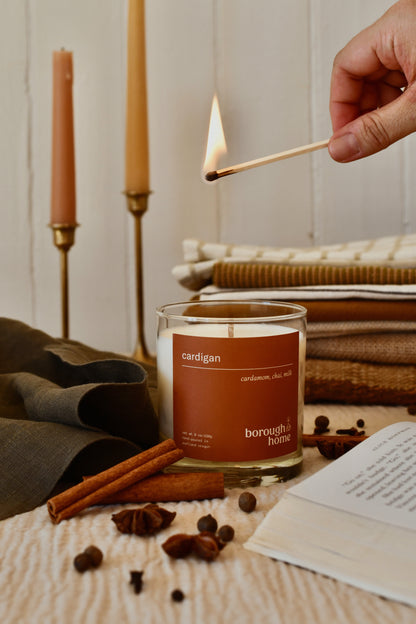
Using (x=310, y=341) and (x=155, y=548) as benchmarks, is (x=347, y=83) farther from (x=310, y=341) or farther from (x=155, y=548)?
(x=155, y=548)

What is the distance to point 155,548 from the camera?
0.42m

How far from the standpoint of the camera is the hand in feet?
2.04

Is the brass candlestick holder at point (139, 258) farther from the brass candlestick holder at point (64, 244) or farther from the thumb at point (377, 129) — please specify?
the thumb at point (377, 129)

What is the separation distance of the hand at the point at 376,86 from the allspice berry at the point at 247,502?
343 mm

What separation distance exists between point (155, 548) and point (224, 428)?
12 cm

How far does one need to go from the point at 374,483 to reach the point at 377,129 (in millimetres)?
335

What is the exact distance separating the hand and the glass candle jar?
20cm

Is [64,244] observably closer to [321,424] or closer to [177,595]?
[321,424]

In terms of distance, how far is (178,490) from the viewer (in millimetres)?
496

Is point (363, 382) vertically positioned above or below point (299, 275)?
below

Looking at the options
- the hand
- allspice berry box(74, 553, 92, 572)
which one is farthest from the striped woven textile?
allspice berry box(74, 553, 92, 572)

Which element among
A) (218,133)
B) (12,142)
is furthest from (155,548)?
(12,142)

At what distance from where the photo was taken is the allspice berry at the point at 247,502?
47 cm

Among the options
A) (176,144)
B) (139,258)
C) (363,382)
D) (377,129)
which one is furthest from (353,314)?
(176,144)
